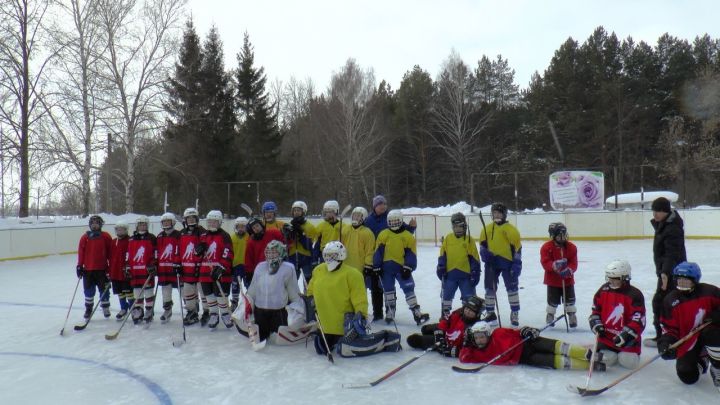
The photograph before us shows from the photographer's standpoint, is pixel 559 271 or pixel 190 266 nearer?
pixel 559 271

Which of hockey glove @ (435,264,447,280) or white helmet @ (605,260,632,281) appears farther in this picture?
hockey glove @ (435,264,447,280)

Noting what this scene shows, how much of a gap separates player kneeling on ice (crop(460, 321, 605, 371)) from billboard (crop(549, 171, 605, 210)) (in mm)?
13972

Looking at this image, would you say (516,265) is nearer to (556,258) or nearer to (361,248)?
(556,258)

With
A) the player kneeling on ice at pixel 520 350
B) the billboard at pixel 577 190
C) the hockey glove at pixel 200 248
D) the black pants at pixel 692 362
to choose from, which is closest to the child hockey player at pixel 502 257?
the player kneeling on ice at pixel 520 350

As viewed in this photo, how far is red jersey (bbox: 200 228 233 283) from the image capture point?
6177mm

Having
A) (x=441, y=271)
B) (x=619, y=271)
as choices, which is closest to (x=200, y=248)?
(x=441, y=271)

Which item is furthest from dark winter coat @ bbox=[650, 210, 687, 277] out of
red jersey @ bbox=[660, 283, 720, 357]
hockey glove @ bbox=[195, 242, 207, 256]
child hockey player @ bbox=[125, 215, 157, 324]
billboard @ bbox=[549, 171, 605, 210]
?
billboard @ bbox=[549, 171, 605, 210]

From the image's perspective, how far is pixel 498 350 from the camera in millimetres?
4660

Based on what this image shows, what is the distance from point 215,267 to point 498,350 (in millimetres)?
3224

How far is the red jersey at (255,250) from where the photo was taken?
641 cm

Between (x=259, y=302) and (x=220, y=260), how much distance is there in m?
0.90

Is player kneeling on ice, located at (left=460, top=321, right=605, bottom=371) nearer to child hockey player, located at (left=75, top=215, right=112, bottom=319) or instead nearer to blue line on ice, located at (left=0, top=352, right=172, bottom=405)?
blue line on ice, located at (left=0, top=352, right=172, bottom=405)

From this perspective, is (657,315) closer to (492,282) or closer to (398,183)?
(492,282)

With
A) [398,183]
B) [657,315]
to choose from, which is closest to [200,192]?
[398,183]
